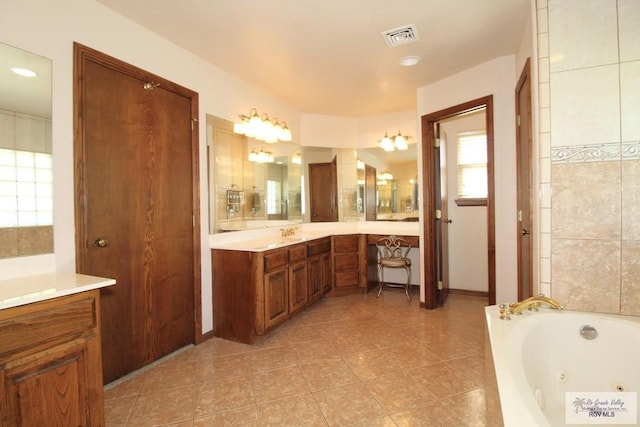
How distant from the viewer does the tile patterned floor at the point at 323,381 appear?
1.63m

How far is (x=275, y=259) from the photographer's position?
2629mm

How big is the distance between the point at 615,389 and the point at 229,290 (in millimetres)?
Result: 2499

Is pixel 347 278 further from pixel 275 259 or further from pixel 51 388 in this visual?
pixel 51 388

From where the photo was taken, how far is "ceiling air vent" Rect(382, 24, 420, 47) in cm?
220

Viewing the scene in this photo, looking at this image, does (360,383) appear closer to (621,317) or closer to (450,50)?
(621,317)

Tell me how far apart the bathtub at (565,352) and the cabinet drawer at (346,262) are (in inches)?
86.2

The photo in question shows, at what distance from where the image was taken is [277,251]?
2662mm

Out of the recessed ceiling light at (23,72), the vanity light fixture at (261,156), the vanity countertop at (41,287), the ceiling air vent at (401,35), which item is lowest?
the vanity countertop at (41,287)

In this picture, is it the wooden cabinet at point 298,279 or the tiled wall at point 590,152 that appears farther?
the wooden cabinet at point 298,279

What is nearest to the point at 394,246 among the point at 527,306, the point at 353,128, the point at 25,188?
the point at 353,128

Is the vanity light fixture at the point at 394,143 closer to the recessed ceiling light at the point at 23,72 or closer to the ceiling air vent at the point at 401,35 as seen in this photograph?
the ceiling air vent at the point at 401,35

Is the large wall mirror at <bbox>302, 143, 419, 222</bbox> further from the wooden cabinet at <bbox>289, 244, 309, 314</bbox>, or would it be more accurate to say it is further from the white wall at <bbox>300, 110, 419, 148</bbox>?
the wooden cabinet at <bbox>289, 244, 309, 314</bbox>

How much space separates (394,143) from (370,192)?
0.73 meters

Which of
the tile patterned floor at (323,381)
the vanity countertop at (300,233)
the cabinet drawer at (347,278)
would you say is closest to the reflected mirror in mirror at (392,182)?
the vanity countertop at (300,233)
